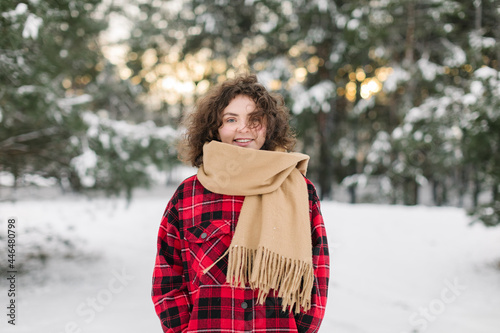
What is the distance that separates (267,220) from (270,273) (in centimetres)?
20

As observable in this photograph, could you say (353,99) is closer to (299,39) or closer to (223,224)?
(299,39)

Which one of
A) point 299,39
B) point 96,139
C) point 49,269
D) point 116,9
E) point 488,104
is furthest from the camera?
point 299,39

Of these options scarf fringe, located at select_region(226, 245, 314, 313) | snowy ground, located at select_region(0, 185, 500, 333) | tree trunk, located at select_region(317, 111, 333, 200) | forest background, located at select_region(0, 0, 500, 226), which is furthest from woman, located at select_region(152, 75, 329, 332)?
tree trunk, located at select_region(317, 111, 333, 200)

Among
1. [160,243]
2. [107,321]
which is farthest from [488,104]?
[107,321]

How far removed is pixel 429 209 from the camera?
7.38 m

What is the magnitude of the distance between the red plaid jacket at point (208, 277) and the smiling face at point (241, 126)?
248 millimetres

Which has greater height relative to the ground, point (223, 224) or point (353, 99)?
point (353, 99)

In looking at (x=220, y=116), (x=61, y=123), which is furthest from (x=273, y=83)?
(x=220, y=116)

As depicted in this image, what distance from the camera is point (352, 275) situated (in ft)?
16.4

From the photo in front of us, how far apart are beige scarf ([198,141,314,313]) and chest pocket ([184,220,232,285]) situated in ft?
0.29

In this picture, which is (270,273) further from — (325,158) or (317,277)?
(325,158)

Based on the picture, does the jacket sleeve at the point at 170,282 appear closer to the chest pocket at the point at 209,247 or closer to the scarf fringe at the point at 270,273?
the chest pocket at the point at 209,247

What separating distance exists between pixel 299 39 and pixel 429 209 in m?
5.07

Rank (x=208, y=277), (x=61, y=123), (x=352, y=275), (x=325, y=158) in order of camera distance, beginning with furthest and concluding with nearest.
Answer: (x=325, y=158) < (x=352, y=275) < (x=61, y=123) < (x=208, y=277)
